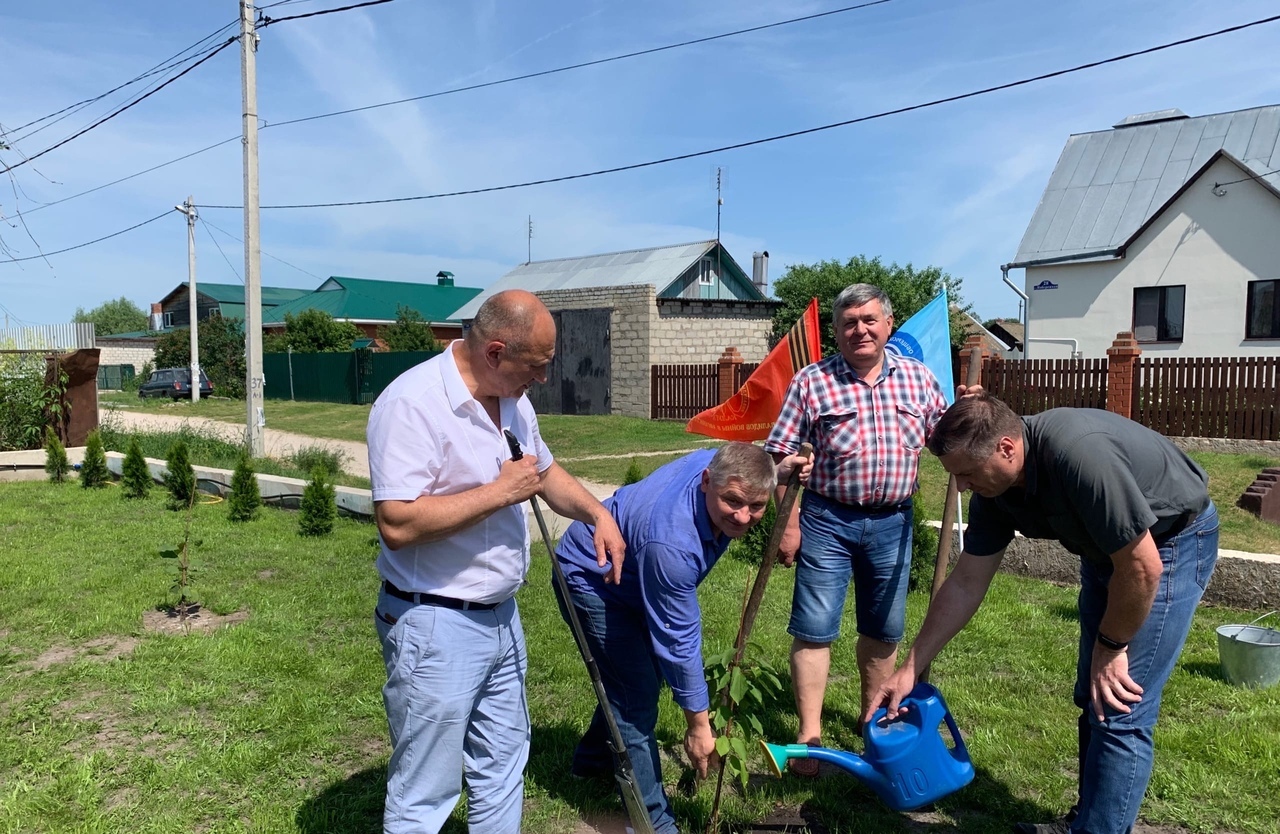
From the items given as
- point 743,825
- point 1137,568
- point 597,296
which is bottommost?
point 743,825

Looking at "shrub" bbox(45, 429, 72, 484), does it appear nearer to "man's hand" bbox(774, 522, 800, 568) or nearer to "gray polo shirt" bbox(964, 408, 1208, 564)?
"man's hand" bbox(774, 522, 800, 568)

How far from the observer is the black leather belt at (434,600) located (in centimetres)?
223

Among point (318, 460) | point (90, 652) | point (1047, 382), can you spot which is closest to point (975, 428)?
point (90, 652)

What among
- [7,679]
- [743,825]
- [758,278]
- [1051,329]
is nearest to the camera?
[743,825]

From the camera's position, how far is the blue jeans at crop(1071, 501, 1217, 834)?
2451 millimetres

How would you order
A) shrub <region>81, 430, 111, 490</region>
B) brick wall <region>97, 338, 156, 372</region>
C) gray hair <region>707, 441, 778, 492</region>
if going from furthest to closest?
brick wall <region>97, 338, 156, 372</region>
shrub <region>81, 430, 111, 490</region>
gray hair <region>707, 441, 778, 492</region>

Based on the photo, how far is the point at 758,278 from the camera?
33.6 meters

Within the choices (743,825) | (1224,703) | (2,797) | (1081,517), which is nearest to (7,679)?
(2,797)

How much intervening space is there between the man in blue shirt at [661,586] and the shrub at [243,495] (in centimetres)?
572

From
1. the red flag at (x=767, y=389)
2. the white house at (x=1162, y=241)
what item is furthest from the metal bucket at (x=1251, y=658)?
the white house at (x=1162, y=241)

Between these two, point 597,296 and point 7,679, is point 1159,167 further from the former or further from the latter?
point 7,679

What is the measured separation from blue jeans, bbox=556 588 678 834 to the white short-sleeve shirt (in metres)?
0.53

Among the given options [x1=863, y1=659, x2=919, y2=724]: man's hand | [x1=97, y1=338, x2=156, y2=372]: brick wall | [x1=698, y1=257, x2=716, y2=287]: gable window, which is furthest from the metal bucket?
[x1=97, y1=338, x2=156, y2=372]: brick wall

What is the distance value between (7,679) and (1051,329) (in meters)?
20.1
